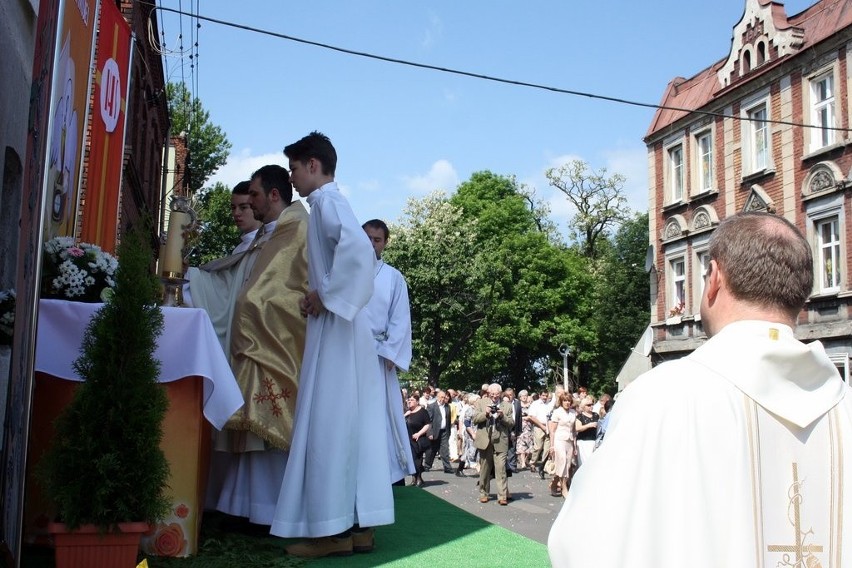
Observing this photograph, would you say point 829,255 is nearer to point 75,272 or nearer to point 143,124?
point 143,124

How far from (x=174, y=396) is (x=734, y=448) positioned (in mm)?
3551

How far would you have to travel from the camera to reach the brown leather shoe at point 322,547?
4.97 meters


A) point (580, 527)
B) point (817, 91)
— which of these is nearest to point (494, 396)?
point (580, 527)

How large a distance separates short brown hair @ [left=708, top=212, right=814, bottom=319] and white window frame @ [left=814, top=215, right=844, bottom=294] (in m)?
25.6

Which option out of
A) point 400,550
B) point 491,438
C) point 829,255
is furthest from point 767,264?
point 829,255

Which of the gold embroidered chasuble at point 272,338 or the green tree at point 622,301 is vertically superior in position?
the green tree at point 622,301

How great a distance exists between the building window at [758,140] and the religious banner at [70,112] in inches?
957

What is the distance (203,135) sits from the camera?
1816 inches

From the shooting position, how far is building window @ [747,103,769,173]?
95.8ft

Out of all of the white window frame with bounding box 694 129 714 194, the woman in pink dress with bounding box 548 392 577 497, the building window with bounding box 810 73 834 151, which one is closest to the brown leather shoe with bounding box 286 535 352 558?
the woman in pink dress with bounding box 548 392 577 497

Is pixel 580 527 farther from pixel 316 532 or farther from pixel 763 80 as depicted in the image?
pixel 763 80

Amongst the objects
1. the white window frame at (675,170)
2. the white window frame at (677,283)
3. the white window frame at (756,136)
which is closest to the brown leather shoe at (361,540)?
the white window frame at (756,136)

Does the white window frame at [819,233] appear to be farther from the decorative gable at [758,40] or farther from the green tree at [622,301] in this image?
the green tree at [622,301]

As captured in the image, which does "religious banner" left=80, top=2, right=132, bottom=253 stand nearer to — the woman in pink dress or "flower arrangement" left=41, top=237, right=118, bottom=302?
"flower arrangement" left=41, top=237, right=118, bottom=302
